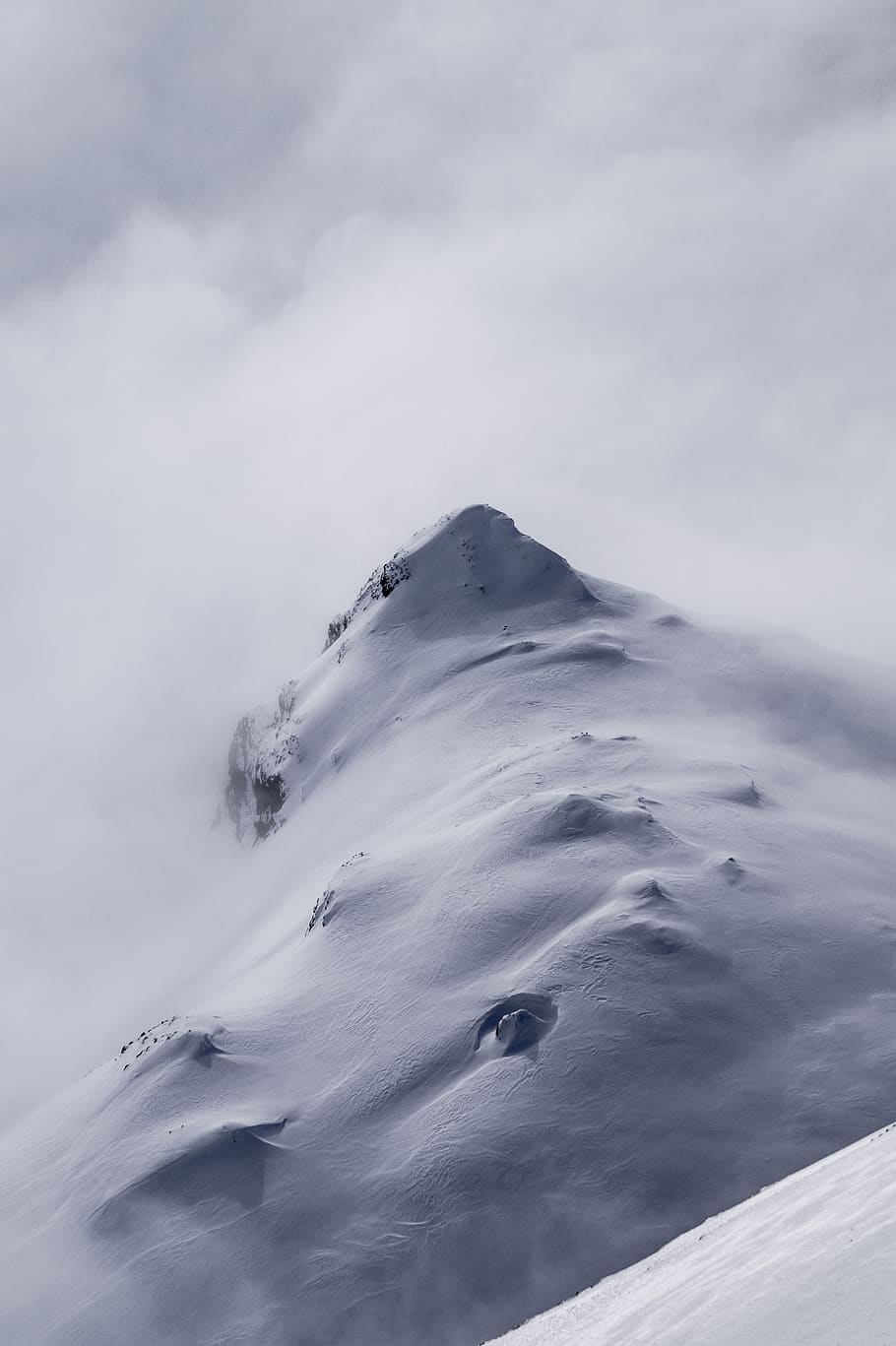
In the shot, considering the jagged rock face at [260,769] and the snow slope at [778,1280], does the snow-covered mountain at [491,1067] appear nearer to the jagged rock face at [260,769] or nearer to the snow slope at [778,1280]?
the snow slope at [778,1280]

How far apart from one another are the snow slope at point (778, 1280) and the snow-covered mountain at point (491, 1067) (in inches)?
184

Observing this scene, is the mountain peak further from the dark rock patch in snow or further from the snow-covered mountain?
the dark rock patch in snow

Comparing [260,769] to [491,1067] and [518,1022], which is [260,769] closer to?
[518,1022]

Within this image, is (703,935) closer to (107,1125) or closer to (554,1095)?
(554,1095)

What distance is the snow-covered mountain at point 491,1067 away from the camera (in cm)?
2070

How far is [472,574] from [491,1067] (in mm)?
35347

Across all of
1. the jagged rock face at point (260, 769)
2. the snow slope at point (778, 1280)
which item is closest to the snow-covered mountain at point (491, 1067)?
the snow slope at point (778, 1280)

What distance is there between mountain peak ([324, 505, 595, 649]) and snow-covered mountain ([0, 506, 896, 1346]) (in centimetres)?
1488

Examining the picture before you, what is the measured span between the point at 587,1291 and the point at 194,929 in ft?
134

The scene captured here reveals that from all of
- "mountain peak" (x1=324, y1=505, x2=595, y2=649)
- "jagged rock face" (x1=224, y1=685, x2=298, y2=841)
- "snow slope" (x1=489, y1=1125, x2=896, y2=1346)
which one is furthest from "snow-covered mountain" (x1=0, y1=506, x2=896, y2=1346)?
"jagged rock face" (x1=224, y1=685, x2=298, y2=841)

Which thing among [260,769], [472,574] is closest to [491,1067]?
[472,574]

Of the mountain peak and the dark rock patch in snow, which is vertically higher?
the mountain peak

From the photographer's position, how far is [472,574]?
186 feet

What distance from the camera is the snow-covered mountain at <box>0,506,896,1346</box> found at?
67.9 ft
